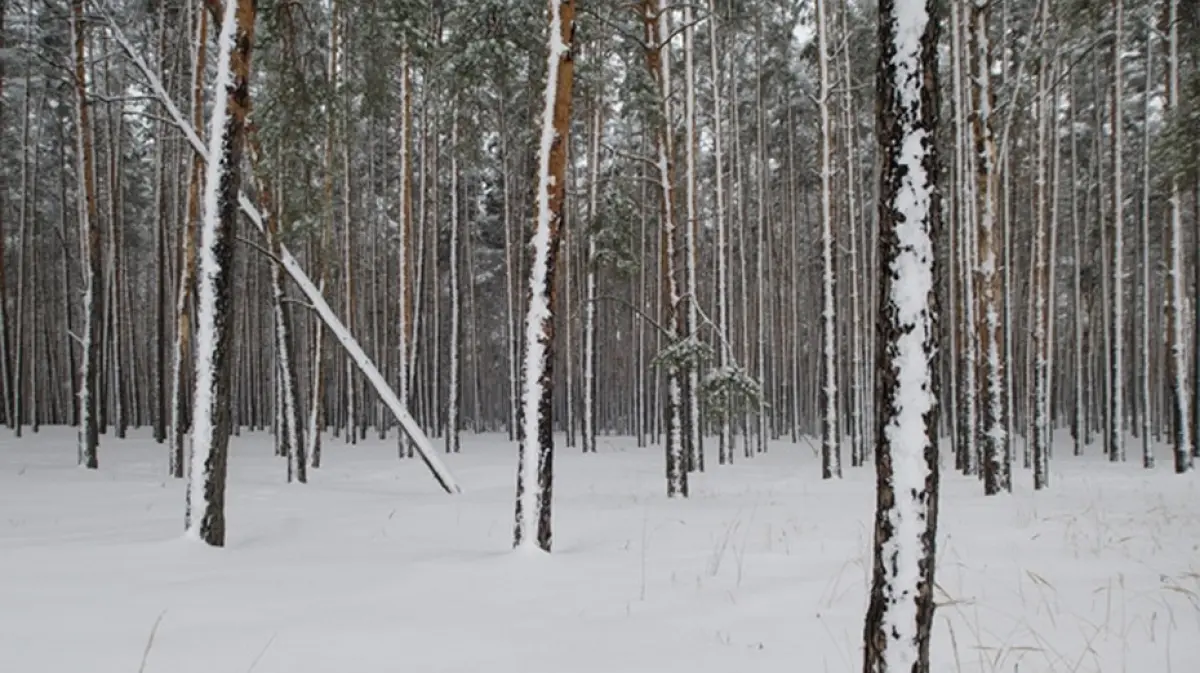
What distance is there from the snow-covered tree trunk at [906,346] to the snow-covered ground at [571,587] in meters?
0.88

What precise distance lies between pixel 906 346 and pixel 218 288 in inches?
241

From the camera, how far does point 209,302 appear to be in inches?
262

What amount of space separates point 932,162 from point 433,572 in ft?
15.2

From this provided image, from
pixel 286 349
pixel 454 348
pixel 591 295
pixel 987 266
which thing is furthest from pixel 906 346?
pixel 454 348

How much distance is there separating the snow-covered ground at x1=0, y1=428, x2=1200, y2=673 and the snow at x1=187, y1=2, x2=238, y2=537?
24.7 inches

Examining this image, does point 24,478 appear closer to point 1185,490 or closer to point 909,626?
point 909,626

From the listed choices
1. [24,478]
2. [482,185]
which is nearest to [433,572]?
[24,478]

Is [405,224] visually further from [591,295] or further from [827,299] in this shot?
[827,299]

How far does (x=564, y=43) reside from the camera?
22.8 feet

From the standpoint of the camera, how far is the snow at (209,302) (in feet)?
21.7

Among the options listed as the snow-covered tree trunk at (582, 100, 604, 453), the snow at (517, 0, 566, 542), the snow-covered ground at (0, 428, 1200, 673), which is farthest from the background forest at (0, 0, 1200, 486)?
the snow-covered ground at (0, 428, 1200, 673)

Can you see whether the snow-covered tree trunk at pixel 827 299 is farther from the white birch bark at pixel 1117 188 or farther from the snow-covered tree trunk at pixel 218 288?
the snow-covered tree trunk at pixel 218 288

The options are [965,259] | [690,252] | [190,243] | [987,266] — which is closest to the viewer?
[987,266]

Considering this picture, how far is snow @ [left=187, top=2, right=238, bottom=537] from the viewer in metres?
6.61
